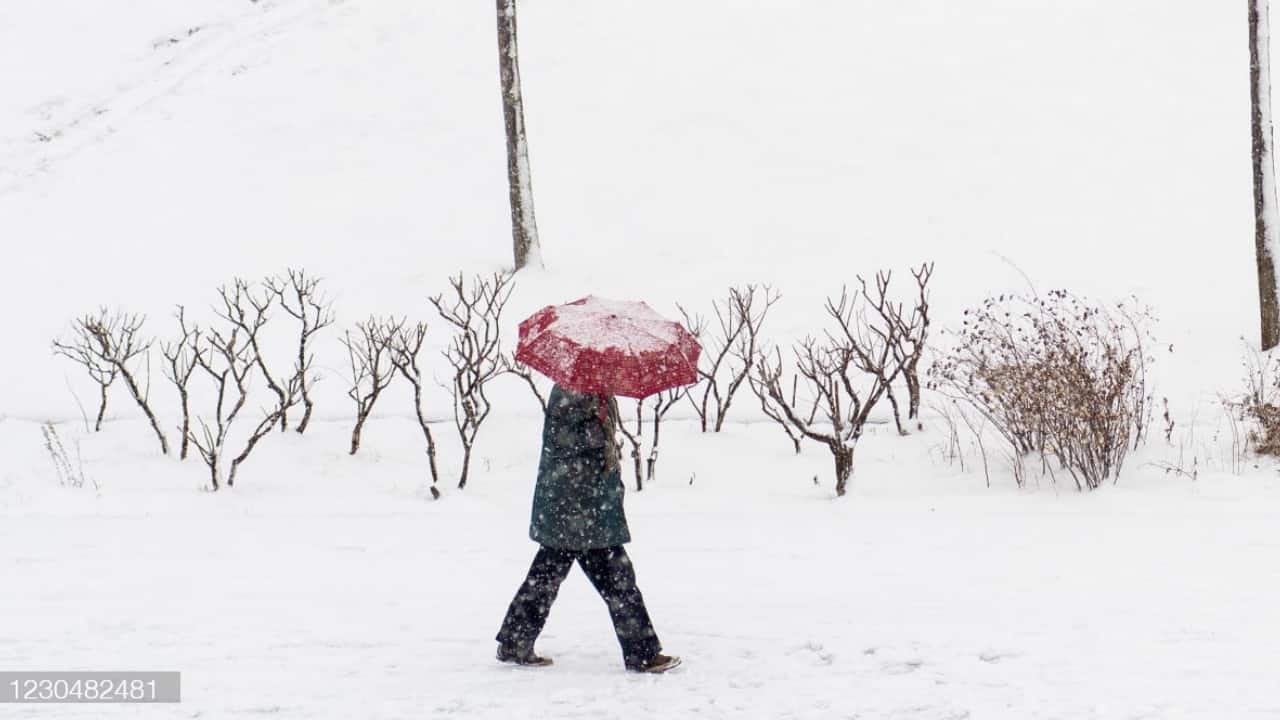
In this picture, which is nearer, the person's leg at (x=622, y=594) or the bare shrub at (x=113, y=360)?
the person's leg at (x=622, y=594)

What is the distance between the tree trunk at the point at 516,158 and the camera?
474 inches

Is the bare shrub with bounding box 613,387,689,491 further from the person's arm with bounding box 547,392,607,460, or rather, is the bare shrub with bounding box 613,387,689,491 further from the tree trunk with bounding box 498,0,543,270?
the tree trunk with bounding box 498,0,543,270

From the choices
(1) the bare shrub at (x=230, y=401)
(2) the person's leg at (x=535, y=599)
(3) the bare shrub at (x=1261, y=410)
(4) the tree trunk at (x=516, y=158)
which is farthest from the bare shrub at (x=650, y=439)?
(3) the bare shrub at (x=1261, y=410)

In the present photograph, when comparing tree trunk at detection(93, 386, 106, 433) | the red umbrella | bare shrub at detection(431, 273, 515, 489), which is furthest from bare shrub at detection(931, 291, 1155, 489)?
tree trunk at detection(93, 386, 106, 433)

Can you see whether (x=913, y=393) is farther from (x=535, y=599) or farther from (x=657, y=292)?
(x=535, y=599)

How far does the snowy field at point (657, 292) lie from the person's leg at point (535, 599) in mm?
162

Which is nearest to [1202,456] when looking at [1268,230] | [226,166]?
[1268,230]

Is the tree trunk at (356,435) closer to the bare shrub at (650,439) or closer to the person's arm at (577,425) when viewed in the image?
the bare shrub at (650,439)

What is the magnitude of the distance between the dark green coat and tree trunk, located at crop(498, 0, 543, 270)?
25.2 ft

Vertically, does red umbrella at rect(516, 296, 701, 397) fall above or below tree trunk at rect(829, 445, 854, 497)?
above

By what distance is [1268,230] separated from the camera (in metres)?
9.30

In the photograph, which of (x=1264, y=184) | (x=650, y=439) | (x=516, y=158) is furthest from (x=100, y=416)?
(x=1264, y=184)

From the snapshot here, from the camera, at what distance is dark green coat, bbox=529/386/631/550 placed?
14.7 ft

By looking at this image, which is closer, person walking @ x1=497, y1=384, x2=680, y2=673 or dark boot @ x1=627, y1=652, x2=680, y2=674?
person walking @ x1=497, y1=384, x2=680, y2=673
